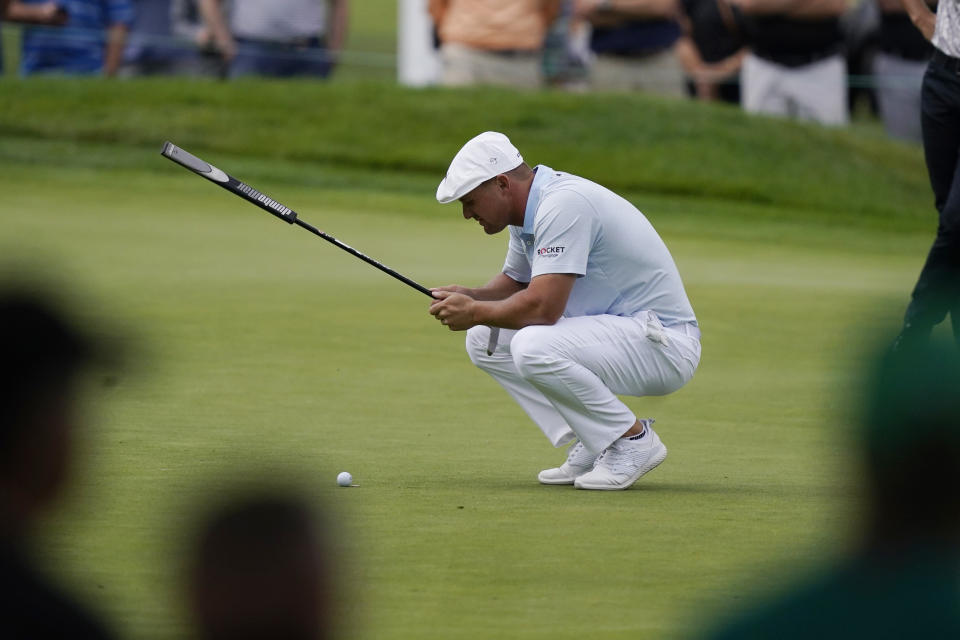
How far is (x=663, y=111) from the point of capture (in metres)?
15.3

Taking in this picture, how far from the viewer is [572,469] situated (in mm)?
5715

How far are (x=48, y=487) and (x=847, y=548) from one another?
74 cm

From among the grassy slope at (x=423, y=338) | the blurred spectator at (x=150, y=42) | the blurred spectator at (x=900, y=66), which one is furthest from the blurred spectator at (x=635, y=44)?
the blurred spectator at (x=150, y=42)

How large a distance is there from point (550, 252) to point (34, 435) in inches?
155

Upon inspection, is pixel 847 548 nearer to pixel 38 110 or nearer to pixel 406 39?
pixel 38 110

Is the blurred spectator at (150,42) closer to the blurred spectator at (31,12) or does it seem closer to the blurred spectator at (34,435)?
the blurred spectator at (31,12)

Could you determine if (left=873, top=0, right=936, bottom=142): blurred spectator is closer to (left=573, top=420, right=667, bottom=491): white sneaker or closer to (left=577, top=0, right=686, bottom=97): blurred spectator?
(left=577, top=0, right=686, bottom=97): blurred spectator

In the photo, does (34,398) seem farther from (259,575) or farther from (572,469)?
(572,469)

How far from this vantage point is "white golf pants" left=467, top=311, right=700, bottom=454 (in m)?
5.45

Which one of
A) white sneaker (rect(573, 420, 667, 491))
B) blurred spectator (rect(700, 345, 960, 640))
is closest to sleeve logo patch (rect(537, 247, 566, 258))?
white sneaker (rect(573, 420, 667, 491))

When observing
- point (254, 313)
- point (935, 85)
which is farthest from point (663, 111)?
point (935, 85)

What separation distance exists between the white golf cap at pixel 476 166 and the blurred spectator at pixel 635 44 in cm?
1030

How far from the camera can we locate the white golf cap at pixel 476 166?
18.0 feet

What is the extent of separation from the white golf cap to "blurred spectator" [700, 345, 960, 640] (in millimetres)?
4056
